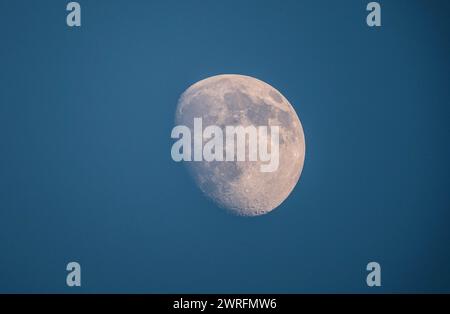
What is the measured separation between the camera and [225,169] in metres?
6.35

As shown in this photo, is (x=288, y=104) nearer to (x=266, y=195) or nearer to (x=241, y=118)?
(x=241, y=118)

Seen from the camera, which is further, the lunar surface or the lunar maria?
the lunar surface

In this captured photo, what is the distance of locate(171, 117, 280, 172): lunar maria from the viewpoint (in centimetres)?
607

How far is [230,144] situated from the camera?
6102 mm

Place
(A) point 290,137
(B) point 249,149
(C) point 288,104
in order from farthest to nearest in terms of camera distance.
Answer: (C) point 288,104
(A) point 290,137
(B) point 249,149

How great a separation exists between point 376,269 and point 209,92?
5109mm

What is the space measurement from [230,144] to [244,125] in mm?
425

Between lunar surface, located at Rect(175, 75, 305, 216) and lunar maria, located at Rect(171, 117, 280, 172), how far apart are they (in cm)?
10

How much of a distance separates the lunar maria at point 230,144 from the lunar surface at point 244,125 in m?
0.10

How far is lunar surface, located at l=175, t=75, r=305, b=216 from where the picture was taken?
6.36m

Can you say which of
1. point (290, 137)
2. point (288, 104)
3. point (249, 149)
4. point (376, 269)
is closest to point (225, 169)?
point (249, 149)

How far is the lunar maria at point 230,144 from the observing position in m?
6.07

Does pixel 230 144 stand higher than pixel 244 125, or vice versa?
pixel 244 125

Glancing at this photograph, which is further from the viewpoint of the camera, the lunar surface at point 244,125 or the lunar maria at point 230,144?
the lunar surface at point 244,125
